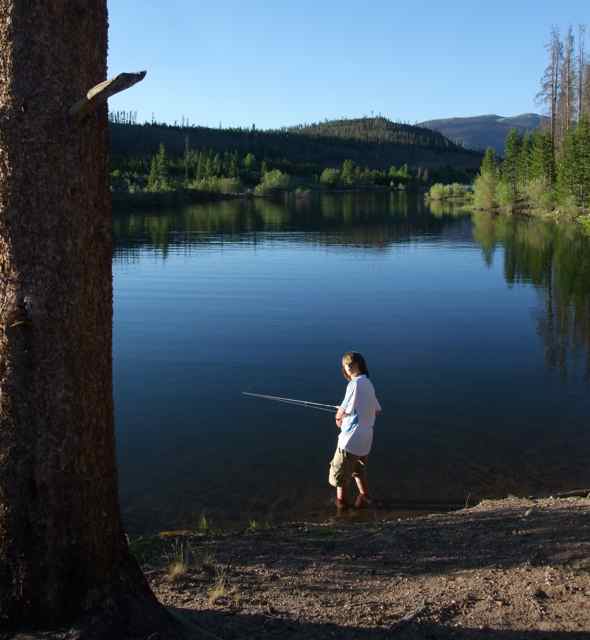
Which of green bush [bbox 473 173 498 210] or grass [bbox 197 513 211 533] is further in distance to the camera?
green bush [bbox 473 173 498 210]

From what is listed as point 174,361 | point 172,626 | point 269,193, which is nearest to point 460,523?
point 172,626

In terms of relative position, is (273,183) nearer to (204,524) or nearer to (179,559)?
(204,524)

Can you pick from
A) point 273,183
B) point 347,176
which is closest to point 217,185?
point 273,183

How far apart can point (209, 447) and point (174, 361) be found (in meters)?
4.82

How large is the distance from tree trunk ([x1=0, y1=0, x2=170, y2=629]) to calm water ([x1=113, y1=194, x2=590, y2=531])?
3.99 metres

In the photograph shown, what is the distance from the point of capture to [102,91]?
3236 millimetres

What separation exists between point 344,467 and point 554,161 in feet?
204

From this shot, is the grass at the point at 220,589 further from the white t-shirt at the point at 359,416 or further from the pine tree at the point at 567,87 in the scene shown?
the pine tree at the point at 567,87

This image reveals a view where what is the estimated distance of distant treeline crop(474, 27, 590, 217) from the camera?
174 feet

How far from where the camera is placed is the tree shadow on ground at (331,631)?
402 centimetres

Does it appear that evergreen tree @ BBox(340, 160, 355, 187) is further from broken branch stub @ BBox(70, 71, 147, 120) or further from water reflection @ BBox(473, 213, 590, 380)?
broken branch stub @ BBox(70, 71, 147, 120)

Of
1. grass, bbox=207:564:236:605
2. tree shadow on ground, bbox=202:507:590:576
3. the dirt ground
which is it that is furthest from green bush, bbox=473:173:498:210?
grass, bbox=207:564:236:605

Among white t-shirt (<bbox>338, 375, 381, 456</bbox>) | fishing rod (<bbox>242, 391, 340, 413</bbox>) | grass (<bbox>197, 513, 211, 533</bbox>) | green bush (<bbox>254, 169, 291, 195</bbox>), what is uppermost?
green bush (<bbox>254, 169, 291, 195</bbox>)

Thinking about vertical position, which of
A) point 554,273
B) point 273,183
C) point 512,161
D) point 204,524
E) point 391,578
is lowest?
point 204,524
